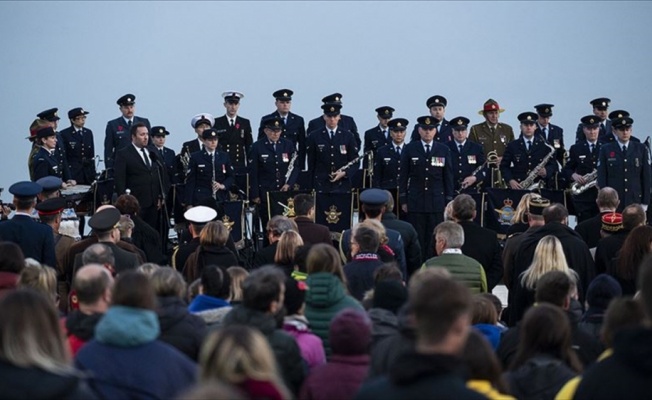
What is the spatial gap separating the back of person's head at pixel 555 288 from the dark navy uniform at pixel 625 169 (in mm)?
7487

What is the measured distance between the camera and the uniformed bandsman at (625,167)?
13.0 metres

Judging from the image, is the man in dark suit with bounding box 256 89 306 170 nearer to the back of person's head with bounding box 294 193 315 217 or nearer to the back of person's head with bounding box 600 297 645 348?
the back of person's head with bounding box 294 193 315 217

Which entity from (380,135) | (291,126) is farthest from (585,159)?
(291,126)

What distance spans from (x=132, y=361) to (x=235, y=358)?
2.70 ft

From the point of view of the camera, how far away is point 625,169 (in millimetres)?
13016

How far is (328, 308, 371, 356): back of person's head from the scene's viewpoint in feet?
15.6

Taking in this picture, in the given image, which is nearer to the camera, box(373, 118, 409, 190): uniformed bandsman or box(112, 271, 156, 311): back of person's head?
box(112, 271, 156, 311): back of person's head

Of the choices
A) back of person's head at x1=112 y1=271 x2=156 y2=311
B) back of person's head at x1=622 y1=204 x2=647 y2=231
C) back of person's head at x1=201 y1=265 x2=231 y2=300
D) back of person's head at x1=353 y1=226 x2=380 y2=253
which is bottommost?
back of person's head at x1=201 y1=265 x2=231 y2=300

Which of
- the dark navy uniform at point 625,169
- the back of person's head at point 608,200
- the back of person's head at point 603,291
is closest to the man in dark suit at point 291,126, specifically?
the dark navy uniform at point 625,169

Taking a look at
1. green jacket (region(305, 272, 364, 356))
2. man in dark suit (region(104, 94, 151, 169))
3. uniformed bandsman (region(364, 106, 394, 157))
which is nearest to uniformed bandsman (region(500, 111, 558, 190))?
uniformed bandsman (region(364, 106, 394, 157))

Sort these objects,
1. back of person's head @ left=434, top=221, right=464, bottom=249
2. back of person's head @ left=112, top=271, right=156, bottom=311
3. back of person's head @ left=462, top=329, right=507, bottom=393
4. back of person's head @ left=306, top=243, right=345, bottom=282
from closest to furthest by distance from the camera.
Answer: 1. back of person's head @ left=462, top=329, right=507, bottom=393
2. back of person's head @ left=112, top=271, right=156, bottom=311
3. back of person's head @ left=306, top=243, right=345, bottom=282
4. back of person's head @ left=434, top=221, right=464, bottom=249

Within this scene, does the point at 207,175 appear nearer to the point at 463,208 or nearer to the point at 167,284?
the point at 463,208

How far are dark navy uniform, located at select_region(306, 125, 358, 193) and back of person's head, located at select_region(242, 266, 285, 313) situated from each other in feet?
28.5

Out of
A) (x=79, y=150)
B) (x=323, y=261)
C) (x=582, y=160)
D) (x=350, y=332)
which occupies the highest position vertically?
(x=79, y=150)
